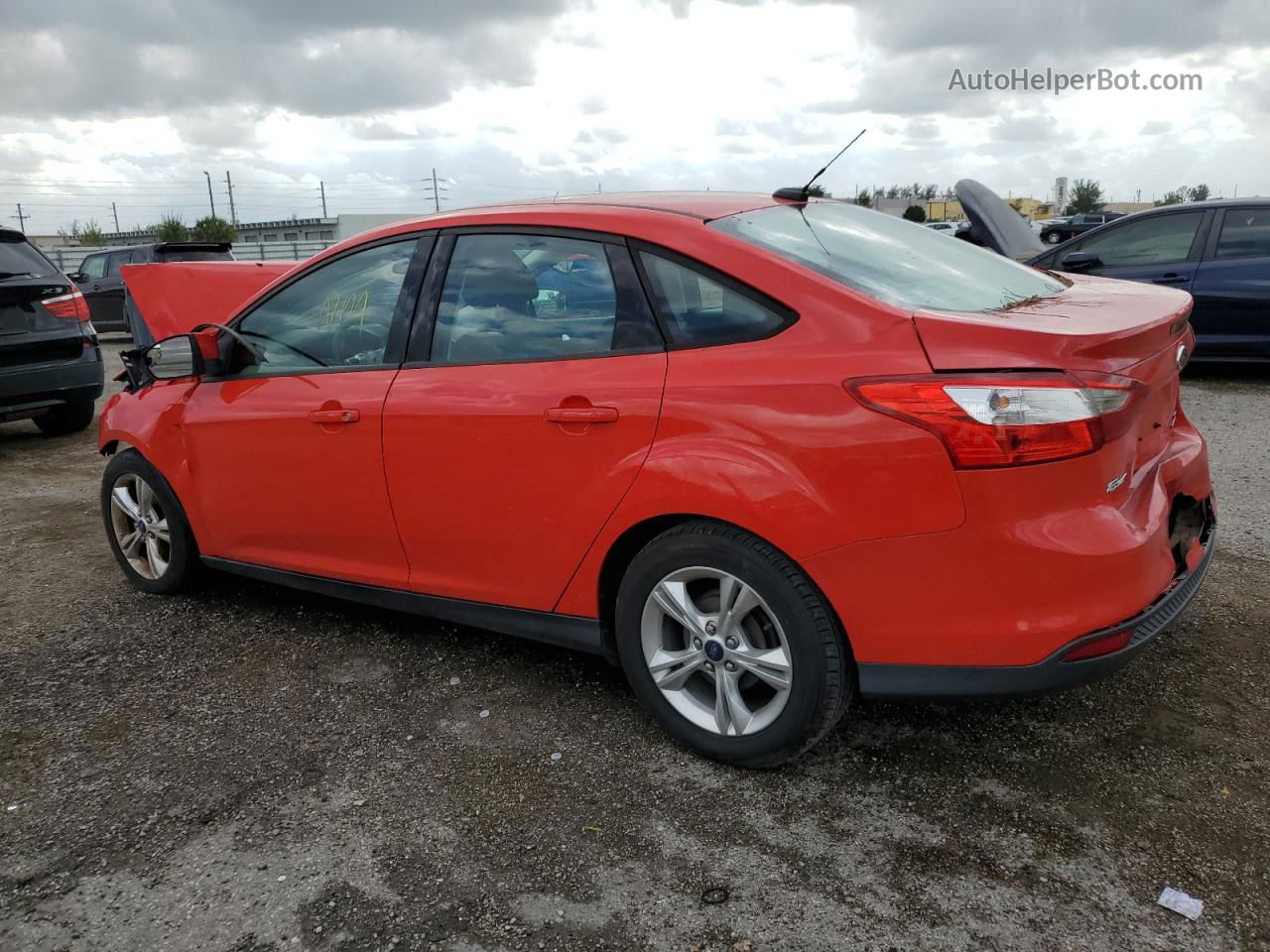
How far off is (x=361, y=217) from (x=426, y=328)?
52.6 meters

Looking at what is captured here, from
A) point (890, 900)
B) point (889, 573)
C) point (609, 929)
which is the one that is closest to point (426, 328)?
point (889, 573)

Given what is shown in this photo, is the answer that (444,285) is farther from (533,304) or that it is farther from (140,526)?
(140,526)

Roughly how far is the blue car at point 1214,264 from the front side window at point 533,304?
638cm

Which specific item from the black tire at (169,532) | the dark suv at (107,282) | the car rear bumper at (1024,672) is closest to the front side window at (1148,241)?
the car rear bumper at (1024,672)

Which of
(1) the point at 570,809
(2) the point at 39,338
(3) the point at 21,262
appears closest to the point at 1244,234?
(1) the point at 570,809

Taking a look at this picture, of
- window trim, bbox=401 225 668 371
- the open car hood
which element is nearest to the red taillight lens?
window trim, bbox=401 225 668 371

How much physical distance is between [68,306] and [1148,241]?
350 inches

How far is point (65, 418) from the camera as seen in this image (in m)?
8.46

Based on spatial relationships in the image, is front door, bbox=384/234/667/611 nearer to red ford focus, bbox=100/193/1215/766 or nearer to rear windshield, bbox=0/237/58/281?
Answer: red ford focus, bbox=100/193/1215/766

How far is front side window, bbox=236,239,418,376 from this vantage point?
3441mm

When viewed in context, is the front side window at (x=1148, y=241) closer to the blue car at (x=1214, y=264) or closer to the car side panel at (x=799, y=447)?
the blue car at (x=1214, y=264)

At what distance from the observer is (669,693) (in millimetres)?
2867

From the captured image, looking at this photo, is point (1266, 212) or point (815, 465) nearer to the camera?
point (815, 465)

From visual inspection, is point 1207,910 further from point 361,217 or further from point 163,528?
point 361,217
